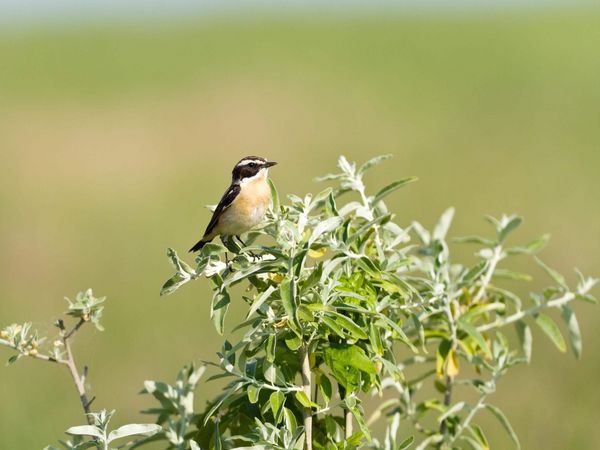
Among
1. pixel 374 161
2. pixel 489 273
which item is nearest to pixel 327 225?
pixel 374 161

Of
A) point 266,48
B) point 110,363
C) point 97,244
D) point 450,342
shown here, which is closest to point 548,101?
point 266,48

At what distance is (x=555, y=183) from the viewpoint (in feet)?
63.0

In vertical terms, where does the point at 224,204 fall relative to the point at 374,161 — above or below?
above

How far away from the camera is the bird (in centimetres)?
487

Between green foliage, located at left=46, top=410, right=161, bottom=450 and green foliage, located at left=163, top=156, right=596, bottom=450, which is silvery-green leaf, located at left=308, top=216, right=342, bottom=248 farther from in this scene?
green foliage, located at left=46, top=410, right=161, bottom=450

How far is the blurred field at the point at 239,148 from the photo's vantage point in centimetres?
1005

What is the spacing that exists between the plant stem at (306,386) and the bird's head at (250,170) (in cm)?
189

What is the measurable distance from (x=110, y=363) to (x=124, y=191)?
10.7m

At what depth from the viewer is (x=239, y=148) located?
22953 millimetres

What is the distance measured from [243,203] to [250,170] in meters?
0.47

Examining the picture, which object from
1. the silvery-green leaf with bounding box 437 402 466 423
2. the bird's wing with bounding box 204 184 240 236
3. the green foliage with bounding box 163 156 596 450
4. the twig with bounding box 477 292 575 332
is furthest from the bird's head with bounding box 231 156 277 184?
the silvery-green leaf with bounding box 437 402 466 423

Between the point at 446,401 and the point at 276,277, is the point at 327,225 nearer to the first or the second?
the point at 276,277

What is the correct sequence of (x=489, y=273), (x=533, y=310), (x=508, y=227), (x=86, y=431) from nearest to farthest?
1. (x=86, y=431)
2. (x=533, y=310)
3. (x=489, y=273)
4. (x=508, y=227)

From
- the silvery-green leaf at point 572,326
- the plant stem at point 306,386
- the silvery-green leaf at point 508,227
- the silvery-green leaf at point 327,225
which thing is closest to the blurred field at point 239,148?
the silvery-green leaf at point 572,326
